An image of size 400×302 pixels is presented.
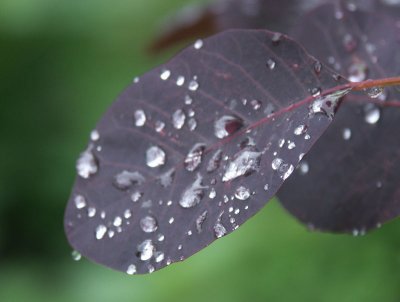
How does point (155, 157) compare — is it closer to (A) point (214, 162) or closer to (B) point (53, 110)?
(A) point (214, 162)

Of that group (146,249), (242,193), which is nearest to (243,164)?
(242,193)

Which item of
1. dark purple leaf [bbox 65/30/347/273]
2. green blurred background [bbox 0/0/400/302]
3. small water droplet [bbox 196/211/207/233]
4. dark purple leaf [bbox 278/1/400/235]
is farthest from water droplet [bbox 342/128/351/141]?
green blurred background [bbox 0/0/400/302]

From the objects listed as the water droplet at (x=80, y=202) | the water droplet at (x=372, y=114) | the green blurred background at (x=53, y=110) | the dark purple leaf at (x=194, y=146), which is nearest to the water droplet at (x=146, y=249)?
the dark purple leaf at (x=194, y=146)

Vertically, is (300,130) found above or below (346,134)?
below

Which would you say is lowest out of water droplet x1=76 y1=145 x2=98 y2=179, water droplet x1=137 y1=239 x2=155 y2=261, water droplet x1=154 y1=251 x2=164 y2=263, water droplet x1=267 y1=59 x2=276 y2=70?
water droplet x1=154 y1=251 x2=164 y2=263

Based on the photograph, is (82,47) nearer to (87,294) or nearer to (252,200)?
(87,294)

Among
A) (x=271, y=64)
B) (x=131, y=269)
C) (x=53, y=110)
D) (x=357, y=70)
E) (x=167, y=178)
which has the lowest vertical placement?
(x=131, y=269)

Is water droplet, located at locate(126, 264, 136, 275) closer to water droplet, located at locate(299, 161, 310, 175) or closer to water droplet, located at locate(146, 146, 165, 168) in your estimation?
water droplet, located at locate(146, 146, 165, 168)

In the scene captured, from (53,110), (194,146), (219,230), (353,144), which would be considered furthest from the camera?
(53,110)
